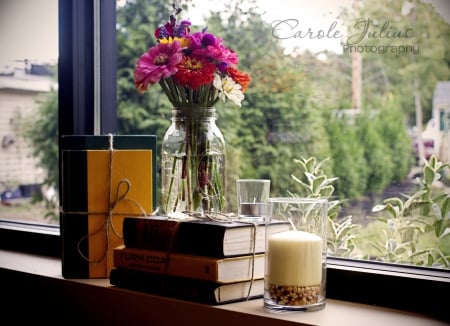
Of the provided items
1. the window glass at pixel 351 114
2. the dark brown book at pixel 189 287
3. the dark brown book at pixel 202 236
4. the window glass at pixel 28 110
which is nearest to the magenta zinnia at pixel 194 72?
the window glass at pixel 351 114

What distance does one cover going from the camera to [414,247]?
4.64 ft

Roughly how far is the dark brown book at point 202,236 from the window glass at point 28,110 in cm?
71

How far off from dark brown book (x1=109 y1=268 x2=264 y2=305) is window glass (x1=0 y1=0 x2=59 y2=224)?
669 millimetres

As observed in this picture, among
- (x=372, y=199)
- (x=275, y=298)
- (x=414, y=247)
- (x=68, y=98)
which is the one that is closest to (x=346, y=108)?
(x=372, y=199)

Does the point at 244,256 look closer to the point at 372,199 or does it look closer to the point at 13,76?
the point at 372,199

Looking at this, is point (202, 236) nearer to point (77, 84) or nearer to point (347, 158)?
point (347, 158)

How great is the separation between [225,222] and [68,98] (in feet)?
2.38

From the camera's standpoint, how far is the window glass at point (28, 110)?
2100mm

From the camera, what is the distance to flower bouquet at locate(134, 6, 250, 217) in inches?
58.2

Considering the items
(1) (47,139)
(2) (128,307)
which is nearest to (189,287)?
(2) (128,307)

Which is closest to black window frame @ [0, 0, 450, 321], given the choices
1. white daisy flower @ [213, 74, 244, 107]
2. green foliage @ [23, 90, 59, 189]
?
green foliage @ [23, 90, 59, 189]

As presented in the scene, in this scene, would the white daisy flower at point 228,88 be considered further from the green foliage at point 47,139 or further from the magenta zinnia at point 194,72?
the green foliage at point 47,139

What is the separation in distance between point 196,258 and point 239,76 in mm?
381

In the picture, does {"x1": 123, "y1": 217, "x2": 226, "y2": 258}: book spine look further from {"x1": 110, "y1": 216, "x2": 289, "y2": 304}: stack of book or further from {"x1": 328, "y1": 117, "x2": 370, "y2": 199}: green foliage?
{"x1": 328, "y1": 117, "x2": 370, "y2": 199}: green foliage
